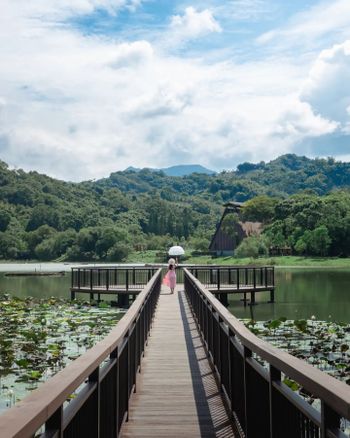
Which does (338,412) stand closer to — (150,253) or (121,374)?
(121,374)

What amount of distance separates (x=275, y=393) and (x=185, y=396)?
3373mm

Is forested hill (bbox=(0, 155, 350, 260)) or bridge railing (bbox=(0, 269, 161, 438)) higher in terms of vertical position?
forested hill (bbox=(0, 155, 350, 260))

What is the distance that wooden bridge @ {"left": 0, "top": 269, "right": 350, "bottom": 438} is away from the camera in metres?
2.27

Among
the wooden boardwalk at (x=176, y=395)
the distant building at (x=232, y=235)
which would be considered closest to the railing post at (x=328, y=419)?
the wooden boardwalk at (x=176, y=395)

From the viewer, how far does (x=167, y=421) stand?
5484 mm

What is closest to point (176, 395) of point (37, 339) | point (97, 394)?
point (97, 394)

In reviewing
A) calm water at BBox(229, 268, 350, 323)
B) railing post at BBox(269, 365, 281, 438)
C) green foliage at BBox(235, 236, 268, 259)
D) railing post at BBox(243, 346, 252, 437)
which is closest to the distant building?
green foliage at BBox(235, 236, 268, 259)

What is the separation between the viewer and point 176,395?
21.7ft

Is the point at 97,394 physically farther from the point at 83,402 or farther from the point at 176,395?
the point at 176,395

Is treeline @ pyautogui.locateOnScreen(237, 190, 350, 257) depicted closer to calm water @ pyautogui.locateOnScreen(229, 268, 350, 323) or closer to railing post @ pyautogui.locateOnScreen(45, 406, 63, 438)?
calm water @ pyautogui.locateOnScreen(229, 268, 350, 323)

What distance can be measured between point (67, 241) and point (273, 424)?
105m

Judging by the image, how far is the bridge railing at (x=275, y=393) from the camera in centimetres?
224

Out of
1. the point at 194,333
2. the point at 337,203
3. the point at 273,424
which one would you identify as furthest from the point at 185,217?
the point at 273,424

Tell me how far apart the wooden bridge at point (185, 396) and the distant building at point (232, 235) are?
277 ft
